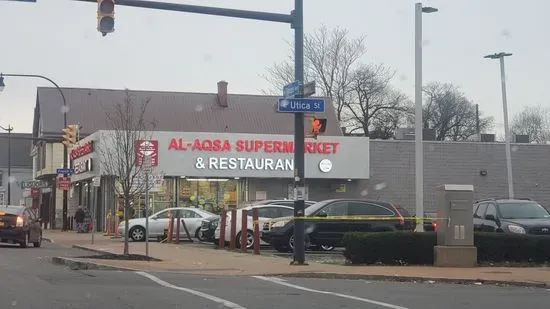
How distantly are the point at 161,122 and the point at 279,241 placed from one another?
31.8 metres

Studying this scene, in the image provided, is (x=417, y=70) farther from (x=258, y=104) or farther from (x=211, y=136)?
(x=258, y=104)

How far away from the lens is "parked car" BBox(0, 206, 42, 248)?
24.2 meters

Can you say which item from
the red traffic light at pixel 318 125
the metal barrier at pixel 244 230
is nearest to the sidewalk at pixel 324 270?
the metal barrier at pixel 244 230

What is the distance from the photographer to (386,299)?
38.9 ft

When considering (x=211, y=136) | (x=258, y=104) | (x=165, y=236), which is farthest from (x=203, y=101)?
(x=165, y=236)

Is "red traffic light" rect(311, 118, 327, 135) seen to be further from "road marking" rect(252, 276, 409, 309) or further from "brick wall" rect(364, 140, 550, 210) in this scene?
"brick wall" rect(364, 140, 550, 210)

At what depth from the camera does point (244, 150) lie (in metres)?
38.8

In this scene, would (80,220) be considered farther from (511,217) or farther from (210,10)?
(210,10)

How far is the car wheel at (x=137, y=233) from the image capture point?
29.3 meters

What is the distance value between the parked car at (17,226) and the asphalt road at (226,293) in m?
8.92

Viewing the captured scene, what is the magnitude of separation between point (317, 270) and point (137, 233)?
1455 centimetres

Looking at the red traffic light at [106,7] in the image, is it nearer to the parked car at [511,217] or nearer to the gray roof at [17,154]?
the parked car at [511,217]

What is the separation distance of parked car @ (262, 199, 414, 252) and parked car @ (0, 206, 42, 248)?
8.36 meters

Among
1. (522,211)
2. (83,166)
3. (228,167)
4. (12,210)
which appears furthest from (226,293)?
(83,166)
